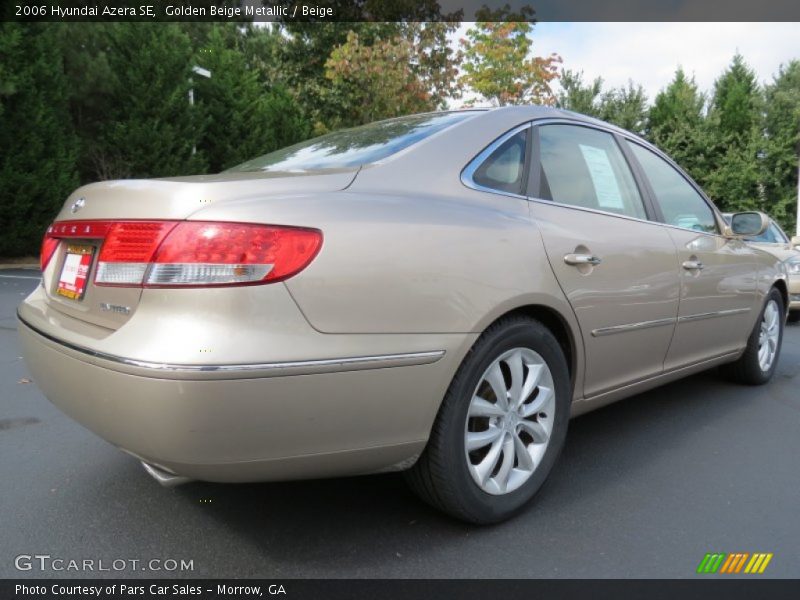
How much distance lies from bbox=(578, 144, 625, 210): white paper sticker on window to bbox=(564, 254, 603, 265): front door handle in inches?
16.7

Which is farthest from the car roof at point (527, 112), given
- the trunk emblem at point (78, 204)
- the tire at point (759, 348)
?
the tire at point (759, 348)

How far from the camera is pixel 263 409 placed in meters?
1.74

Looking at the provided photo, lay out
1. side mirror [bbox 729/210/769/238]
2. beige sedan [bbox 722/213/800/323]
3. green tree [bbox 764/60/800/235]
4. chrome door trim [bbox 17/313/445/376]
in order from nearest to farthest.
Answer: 1. chrome door trim [bbox 17/313/445/376]
2. side mirror [bbox 729/210/769/238]
3. beige sedan [bbox 722/213/800/323]
4. green tree [bbox 764/60/800/235]

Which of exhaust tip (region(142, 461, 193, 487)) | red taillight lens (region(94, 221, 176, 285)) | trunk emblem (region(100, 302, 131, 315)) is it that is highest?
red taillight lens (region(94, 221, 176, 285))

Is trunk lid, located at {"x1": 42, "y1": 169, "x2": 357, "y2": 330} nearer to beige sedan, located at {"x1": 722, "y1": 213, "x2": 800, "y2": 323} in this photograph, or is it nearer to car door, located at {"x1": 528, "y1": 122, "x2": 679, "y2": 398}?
car door, located at {"x1": 528, "y1": 122, "x2": 679, "y2": 398}

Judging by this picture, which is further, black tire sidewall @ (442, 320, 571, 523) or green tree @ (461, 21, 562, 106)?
green tree @ (461, 21, 562, 106)

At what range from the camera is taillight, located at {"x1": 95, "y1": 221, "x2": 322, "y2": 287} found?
5.81ft

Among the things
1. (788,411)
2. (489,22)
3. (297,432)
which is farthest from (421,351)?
(489,22)

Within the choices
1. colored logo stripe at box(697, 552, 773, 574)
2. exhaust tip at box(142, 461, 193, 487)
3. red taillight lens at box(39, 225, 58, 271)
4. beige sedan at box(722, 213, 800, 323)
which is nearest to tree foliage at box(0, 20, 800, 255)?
beige sedan at box(722, 213, 800, 323)

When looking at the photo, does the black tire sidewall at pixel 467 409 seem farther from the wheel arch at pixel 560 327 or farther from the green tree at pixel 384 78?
the green tree at pixel 384 78

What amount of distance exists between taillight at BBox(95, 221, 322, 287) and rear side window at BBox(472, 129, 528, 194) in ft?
2.84

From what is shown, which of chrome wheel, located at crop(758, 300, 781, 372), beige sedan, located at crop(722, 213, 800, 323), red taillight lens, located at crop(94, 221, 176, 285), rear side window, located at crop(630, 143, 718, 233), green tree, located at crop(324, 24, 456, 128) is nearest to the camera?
red taillight lens, located at crop(94, 221, 176, 285)
